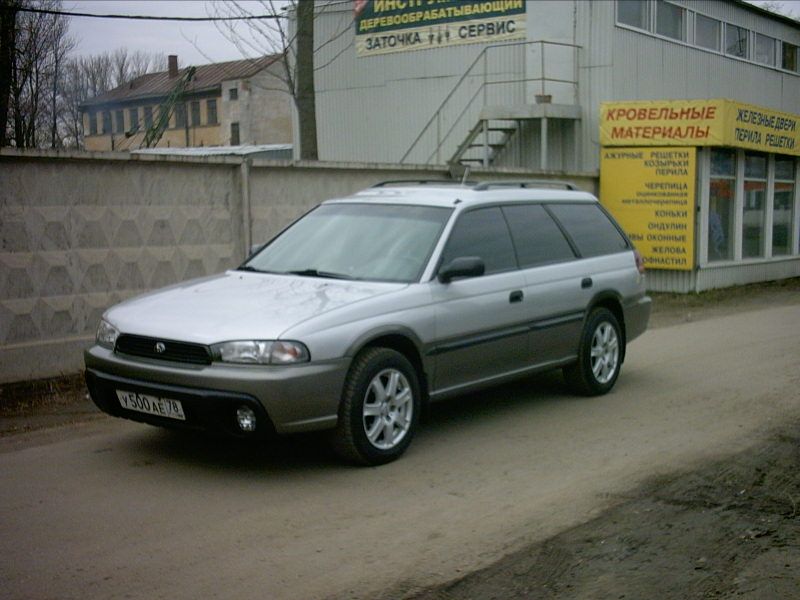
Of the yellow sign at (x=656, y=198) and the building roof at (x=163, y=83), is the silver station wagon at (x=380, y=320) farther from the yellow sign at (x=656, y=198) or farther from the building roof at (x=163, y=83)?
the building roof at (x=163, y=83)

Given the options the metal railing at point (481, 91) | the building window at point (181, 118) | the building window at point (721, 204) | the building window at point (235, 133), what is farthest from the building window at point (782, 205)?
the building window at point (181, 118)

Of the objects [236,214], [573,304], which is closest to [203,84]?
[236,214]

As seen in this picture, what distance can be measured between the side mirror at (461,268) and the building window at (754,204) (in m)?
14.9

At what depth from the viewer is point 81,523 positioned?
5430 millimetres

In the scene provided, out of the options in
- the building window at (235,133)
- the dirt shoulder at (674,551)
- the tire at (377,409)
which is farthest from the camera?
the building window at (235,133)

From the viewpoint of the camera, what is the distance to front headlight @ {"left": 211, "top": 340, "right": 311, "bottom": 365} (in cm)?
600

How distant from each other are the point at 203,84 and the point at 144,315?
163 feet

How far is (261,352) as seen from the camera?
600cm

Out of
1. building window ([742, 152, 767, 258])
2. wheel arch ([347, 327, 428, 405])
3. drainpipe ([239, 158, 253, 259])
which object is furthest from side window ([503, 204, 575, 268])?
building window ([742, 152, 767, 258])

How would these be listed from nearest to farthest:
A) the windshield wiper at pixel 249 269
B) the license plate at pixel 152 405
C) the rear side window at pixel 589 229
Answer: the license plate at pixel 152 405
the windshield wiper at pixel 249 269
the rear side window at pixel 589 229

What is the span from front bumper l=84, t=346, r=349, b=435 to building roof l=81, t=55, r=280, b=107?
23685 millimetres

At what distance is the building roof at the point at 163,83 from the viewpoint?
37.2 meters

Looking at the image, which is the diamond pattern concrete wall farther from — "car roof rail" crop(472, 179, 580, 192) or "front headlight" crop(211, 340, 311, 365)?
"front headlight" crop(211, 340, 311, 365)

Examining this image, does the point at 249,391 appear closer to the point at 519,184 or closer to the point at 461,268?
the point at 461,268
